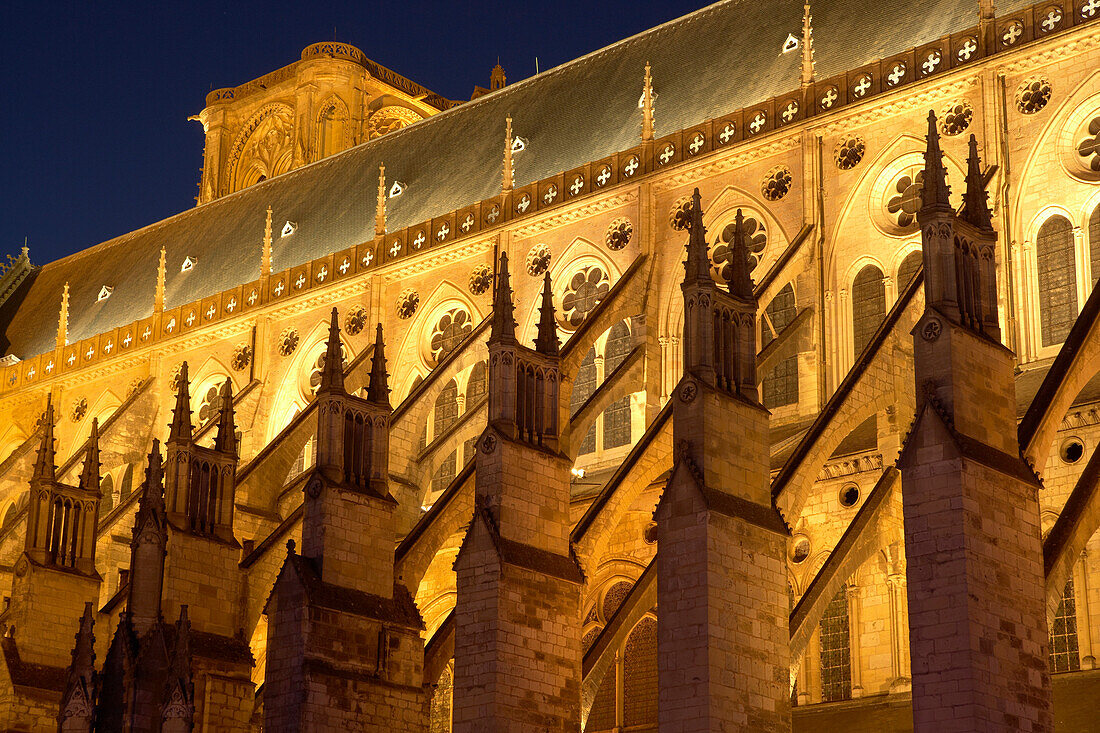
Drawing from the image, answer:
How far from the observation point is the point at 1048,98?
101 ft

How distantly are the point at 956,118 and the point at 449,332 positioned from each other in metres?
13.3

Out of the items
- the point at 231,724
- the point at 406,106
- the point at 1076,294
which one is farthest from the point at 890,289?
the point at 406,106

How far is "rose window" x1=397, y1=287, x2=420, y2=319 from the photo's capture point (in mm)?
40438

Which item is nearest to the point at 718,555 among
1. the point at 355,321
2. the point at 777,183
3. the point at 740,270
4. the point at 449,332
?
the point at 740,270

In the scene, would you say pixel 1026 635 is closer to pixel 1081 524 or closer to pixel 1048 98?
pixel 1081 524

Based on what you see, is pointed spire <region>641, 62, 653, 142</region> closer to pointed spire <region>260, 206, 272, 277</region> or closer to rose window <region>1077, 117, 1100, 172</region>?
rose window <region>1077, 117, 1100, 172</region>

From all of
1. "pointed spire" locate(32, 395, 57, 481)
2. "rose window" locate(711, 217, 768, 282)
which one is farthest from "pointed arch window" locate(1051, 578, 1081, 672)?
"pointed spire" locate(32, 395, 57, 481)

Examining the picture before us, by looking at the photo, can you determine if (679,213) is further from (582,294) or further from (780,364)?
(780,364)

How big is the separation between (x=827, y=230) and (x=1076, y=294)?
516 cm

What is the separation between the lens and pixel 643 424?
112ft

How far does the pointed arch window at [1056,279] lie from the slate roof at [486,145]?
5108 millimetres

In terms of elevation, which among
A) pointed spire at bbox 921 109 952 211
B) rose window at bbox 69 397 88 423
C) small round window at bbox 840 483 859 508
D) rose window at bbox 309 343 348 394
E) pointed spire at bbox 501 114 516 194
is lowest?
small round window at bbox 840 483 859 508

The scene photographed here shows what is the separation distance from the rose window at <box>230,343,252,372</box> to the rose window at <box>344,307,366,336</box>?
3.49 metres

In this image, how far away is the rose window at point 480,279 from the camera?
127ft
